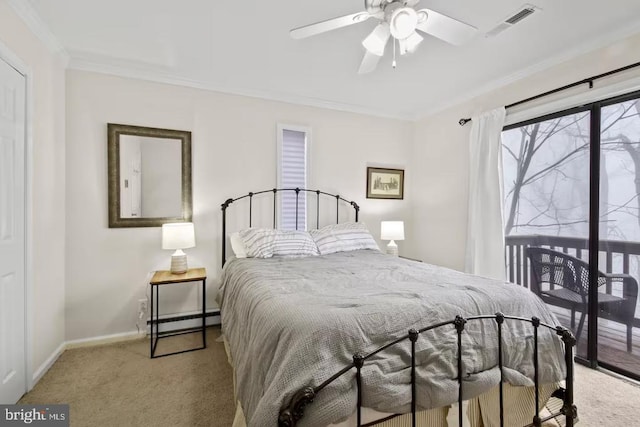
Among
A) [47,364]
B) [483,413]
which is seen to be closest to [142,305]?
[47,364]

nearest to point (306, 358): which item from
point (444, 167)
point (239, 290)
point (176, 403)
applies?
point (239, 290)

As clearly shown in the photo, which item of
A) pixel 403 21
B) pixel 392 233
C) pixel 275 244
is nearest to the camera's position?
pixel 403 21

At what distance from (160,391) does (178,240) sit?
1.19 m

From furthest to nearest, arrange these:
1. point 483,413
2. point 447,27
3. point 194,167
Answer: point 194,167 < point 447,27 < point 483,413

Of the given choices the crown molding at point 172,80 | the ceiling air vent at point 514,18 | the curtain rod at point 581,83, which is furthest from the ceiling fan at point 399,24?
the crown molding at point 172,80

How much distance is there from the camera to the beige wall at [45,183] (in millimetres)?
2029

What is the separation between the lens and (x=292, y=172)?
3504 millimetres

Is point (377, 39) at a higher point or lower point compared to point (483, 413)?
higher

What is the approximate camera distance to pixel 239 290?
1.98m

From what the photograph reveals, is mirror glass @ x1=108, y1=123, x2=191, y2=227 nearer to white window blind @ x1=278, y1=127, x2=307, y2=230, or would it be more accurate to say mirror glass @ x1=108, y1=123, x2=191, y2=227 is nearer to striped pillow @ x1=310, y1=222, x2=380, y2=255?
white window blind @ x1=278, y1=127, x2=307, y2=230

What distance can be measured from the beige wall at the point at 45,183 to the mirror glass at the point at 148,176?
0.39 metres

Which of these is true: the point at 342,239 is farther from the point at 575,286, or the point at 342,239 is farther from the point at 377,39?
the point at 575,286

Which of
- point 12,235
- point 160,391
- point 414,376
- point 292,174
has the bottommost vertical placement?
point 160,391

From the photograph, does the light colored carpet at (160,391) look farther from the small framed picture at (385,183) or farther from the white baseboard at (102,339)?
the small framed picture at (385,183)
